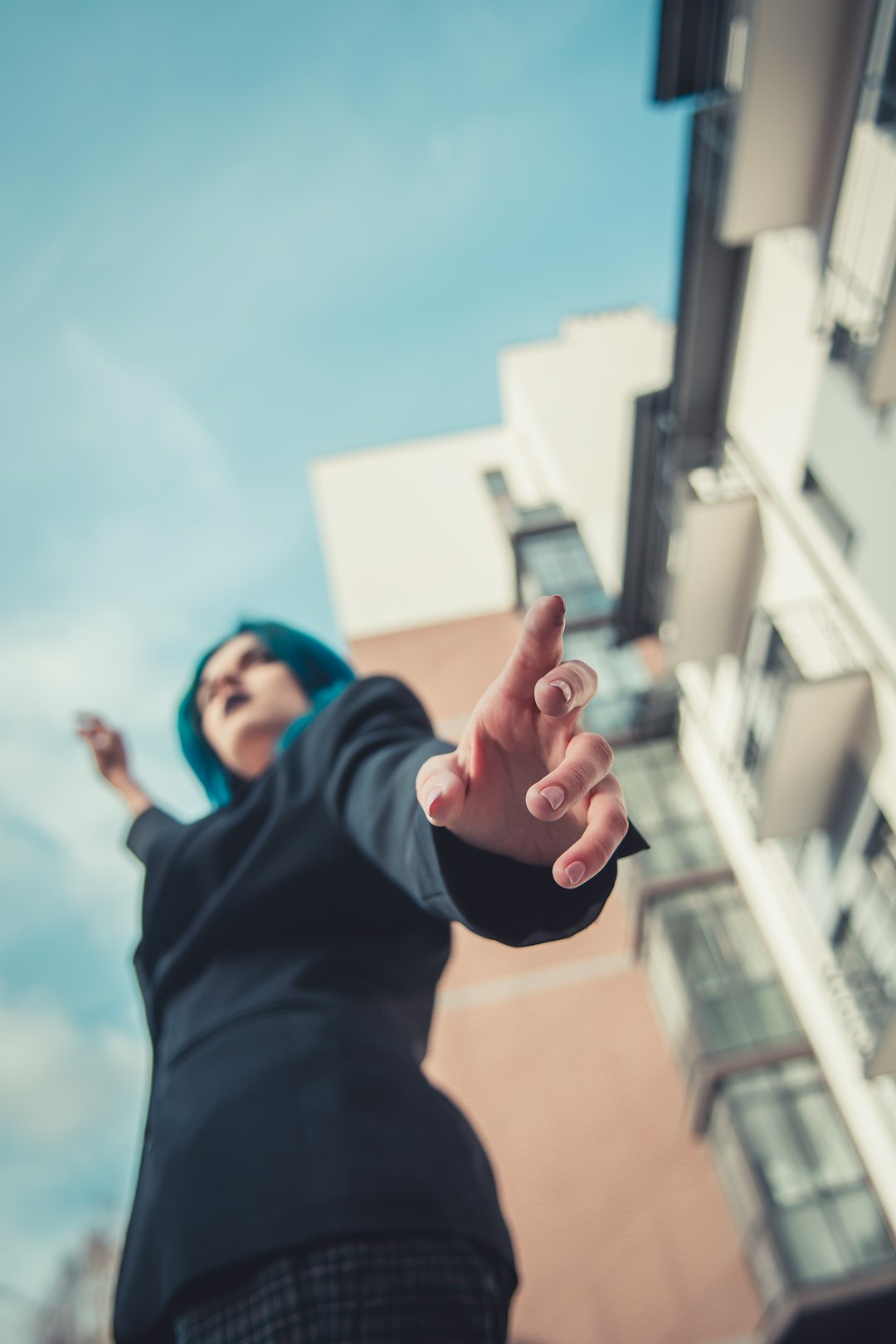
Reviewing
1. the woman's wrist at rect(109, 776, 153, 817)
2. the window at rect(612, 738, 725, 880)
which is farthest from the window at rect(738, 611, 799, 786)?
the window at rect(612, 738, 725, 880)

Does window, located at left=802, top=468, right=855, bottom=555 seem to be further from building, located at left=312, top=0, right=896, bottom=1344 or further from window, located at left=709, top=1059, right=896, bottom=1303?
window, located at left=709, top=1059, right=896, bottom=1303

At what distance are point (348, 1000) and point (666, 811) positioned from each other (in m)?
12.6

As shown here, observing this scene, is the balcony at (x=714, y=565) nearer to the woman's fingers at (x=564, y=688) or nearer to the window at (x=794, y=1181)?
the woman's fingers at (x=564, y=688)

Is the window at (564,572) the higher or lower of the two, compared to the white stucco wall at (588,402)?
lower

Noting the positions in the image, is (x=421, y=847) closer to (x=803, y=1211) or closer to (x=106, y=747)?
(x=106, y=747)

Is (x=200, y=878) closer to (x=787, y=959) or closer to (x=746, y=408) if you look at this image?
(x=746, y=408)

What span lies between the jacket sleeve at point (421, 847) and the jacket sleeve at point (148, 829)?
98 centimetres

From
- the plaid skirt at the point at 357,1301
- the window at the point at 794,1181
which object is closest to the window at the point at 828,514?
the plaid skirt at the point at 357,1301

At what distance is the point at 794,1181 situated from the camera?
1027 centimetres

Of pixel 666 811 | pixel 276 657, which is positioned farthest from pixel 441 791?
pixel 666 811

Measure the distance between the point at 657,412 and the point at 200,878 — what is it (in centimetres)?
778

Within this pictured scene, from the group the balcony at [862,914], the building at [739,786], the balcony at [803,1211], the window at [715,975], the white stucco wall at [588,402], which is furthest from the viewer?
the white stucco wall at [588,402]

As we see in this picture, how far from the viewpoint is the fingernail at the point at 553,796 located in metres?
1.14

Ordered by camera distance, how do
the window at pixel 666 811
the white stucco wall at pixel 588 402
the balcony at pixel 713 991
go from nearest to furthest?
the balcony at pixel 713 991, the window at pixel 666 811, the white stucco wall at pixel 588 402
